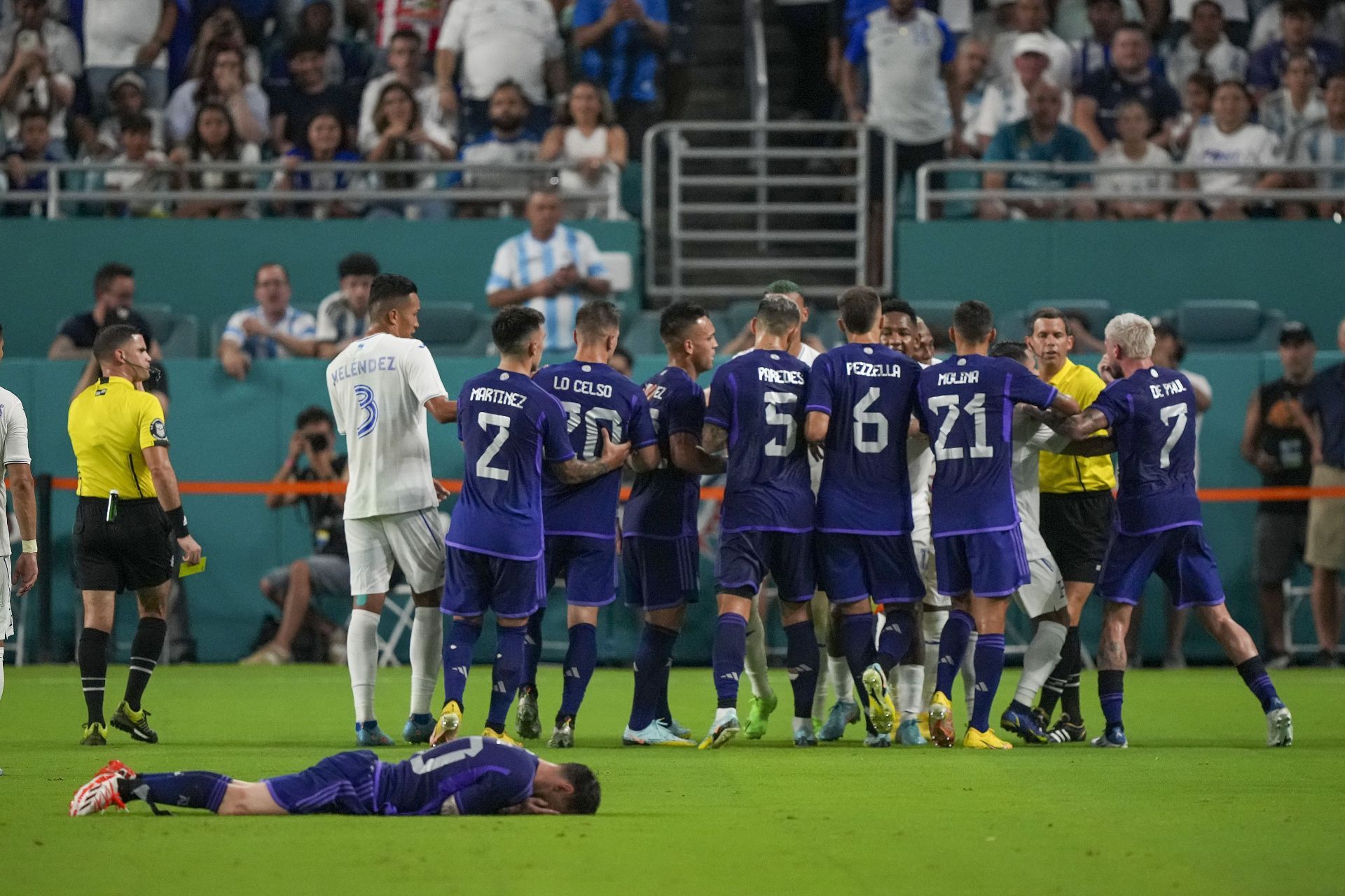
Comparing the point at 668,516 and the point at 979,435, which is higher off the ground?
the point at 979,435

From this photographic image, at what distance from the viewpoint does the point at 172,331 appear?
16.8 meters

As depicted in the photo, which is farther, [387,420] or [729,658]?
[387,420]

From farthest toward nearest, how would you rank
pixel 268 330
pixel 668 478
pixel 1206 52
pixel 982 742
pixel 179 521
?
pixel 1206 52, pixel 268 330, pixel 179 521, pixel 668 478, pixel 982 742

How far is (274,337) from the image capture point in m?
16.2

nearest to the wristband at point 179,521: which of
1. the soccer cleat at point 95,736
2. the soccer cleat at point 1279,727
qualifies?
the soccer cleat at point 95,736

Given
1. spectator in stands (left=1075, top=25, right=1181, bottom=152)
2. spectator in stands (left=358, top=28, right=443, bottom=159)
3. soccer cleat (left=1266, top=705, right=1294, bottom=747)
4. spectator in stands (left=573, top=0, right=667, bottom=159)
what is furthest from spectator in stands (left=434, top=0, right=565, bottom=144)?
soccer cleat (left=1266, top=705, right=1294, bottom=747)

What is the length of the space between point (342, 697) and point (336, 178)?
21.6ft

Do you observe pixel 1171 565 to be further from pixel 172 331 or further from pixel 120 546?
pixel 172 331

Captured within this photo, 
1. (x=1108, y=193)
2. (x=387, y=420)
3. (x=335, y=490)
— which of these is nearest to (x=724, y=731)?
(x=387, y=420)

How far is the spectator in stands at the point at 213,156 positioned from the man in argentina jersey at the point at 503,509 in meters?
8.34

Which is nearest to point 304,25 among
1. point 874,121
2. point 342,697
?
point 874,121

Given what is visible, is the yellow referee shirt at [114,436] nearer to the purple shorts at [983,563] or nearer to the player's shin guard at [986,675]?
the purple shorts at [983,563]

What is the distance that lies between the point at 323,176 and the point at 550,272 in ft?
10.3

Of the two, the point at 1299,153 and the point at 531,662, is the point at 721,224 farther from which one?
the point at 531,662
